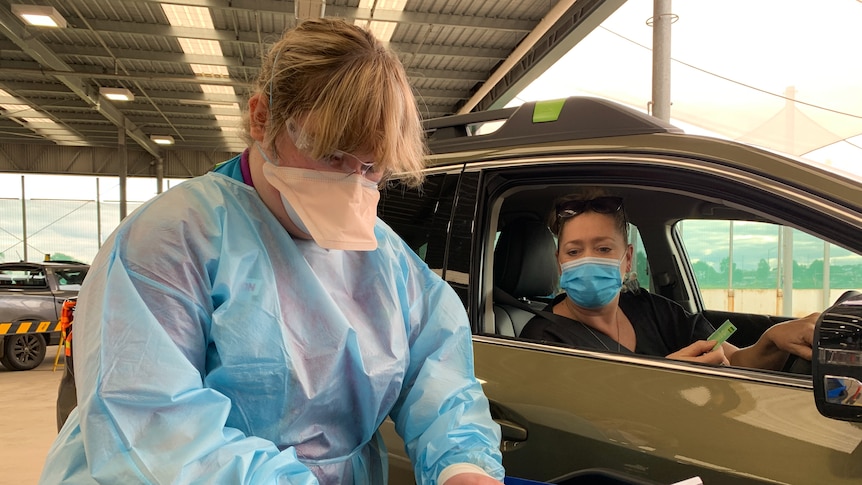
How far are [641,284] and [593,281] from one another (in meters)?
0.51

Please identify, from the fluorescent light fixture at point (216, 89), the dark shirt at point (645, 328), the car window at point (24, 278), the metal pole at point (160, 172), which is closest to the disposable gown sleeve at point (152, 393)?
the dark shirt at point (645, 328)

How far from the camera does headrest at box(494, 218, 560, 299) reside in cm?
216

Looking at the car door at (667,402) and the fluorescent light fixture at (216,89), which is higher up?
the fluorescent light fixture at (216,89)

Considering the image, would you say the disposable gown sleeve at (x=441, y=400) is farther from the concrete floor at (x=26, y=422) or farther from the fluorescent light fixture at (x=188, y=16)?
the fluorescent light fixture at (x=188, y=16)

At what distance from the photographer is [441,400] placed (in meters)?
1.22

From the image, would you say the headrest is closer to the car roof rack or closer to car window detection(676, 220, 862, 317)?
the car roof rack

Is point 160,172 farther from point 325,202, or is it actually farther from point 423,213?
point 325,202

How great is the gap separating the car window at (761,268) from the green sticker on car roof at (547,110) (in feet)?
2.27

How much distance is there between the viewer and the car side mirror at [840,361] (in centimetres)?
110

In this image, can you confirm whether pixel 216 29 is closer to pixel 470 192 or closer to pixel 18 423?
pixel 18 423

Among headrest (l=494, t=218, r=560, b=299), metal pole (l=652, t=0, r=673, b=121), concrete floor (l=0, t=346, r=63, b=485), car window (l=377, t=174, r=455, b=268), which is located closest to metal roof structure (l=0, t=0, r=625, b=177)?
metal pole (l=652, t=0, r=673, b=121)

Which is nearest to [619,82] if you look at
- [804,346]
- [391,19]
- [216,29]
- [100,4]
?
[391,19]

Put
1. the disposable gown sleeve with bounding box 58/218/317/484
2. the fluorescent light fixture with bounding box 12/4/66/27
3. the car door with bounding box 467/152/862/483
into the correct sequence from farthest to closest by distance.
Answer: the fluorescent light fixture with bounding box 12/4/66/27 < the car door with bounding box 467/152/862/483 < the disposable gown sleeve with bounding box 58/218/317/484

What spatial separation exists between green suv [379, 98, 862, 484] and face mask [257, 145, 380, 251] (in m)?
0.75
